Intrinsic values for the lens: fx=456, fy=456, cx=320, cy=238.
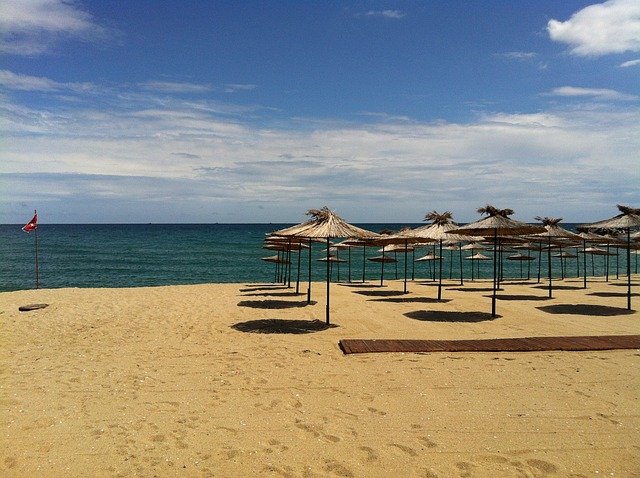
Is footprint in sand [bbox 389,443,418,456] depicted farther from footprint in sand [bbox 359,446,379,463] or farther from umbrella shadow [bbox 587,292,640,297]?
umbrella shadow [bbox 587,292,640,297]

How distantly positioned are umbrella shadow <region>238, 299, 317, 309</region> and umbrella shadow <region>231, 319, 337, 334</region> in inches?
95.1

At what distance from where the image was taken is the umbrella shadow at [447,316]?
1229 centimetres

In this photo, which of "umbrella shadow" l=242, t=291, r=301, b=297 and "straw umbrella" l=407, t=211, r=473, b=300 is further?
"umbrella shadow" l=242, t=291, r=301, b=297

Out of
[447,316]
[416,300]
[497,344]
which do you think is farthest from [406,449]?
[416,300]

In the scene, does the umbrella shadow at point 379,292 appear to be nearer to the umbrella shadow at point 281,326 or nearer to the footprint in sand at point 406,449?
the umbrella shadow at point 281,326

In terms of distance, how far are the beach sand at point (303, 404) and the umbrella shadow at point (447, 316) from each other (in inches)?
37.0

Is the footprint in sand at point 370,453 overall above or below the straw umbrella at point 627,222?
below

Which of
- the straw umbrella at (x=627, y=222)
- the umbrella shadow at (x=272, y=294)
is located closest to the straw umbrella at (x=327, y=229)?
the umbrella shadow at (x=272, y=294)

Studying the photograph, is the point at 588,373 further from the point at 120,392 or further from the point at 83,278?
the point at 83,278

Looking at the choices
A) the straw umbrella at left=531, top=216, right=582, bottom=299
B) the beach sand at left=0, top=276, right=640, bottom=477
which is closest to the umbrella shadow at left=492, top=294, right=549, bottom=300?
the straw umbrella at left=531, top=216, right=582, bottom=299

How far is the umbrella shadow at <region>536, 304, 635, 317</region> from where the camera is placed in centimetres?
1317

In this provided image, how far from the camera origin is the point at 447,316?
12789 mm

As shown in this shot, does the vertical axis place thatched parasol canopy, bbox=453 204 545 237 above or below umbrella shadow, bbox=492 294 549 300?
above

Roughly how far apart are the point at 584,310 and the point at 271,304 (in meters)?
9.69
